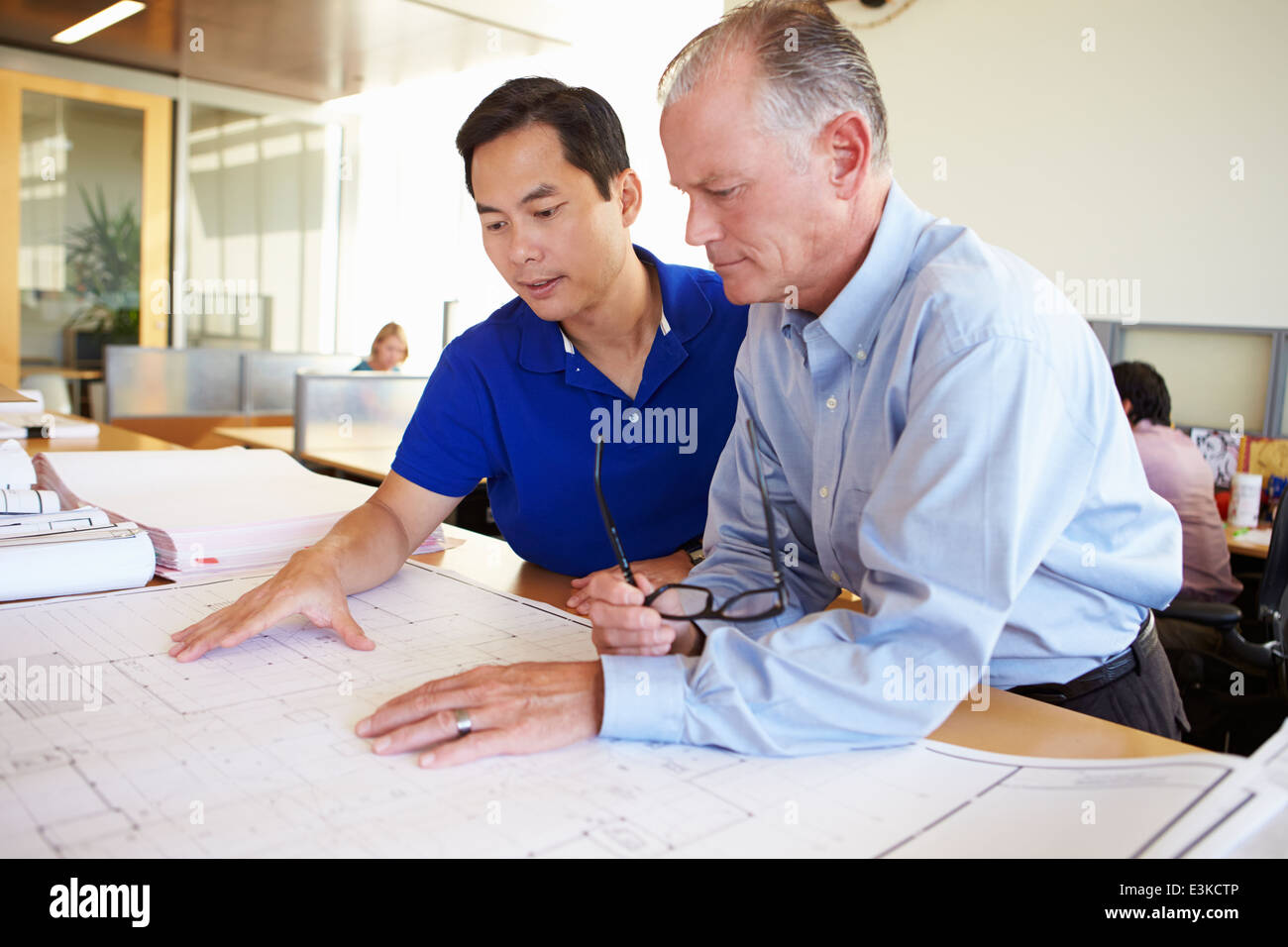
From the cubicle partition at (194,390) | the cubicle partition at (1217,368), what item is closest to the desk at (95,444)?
the cubicle partition at (194,390)

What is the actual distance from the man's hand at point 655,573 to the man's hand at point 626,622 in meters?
0.26

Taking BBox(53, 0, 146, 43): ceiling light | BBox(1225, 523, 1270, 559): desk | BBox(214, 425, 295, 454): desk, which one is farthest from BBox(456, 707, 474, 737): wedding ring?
BBox(53, 0, 146, 43): ceiling light

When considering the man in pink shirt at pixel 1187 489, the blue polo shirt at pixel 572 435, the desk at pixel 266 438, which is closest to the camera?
the blue polo shirt at pixel 572 435

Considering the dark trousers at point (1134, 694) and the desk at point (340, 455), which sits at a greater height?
the dark trousers at point (1134, 694)

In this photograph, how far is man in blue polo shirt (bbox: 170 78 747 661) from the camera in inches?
56.7

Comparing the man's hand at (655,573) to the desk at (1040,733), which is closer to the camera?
the desk at (1040,733)

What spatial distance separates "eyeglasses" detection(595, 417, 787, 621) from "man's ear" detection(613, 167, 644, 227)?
→ 0.57m

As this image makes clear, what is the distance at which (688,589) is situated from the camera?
3.62 feet

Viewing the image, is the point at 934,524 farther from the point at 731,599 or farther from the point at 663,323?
the point at 663,323

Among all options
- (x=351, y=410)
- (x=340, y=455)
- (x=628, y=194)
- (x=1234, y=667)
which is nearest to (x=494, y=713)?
(x=628, y=194)

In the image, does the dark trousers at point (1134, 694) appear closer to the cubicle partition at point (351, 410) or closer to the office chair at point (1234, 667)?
the office chair at point (1234, 667)

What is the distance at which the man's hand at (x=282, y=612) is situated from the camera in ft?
3.38

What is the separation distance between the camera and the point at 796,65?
98cm
